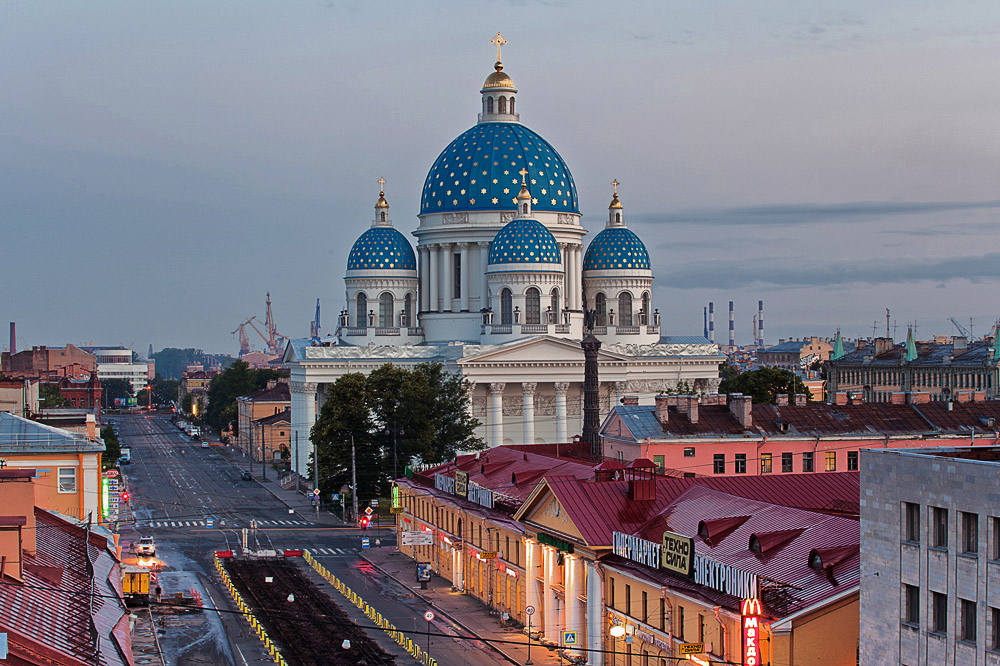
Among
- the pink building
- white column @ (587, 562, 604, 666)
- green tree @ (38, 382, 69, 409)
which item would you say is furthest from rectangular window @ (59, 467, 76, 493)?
green tree @ (38, 382, 69, 409)

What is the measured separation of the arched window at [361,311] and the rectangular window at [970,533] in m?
94.9

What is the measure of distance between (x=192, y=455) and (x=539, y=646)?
100 m

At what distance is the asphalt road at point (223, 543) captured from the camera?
161 feet

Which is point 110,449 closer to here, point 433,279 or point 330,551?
point 433,279

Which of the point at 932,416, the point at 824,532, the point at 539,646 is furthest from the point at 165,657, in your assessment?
the point at 932,416

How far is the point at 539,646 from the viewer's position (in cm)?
4816

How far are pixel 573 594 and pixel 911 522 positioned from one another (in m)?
18.0

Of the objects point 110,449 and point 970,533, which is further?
point 110,449

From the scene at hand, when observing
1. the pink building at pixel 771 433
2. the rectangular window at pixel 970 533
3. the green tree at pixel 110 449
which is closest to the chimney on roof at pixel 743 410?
the pink building at pixel 771 433

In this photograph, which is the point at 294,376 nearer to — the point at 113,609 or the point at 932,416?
the point at 932,416

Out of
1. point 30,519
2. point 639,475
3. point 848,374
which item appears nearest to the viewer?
point 30,519

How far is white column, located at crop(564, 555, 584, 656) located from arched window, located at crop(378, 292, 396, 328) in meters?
75.4

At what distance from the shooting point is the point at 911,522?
3066cm

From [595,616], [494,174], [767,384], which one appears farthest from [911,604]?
[494,174]
